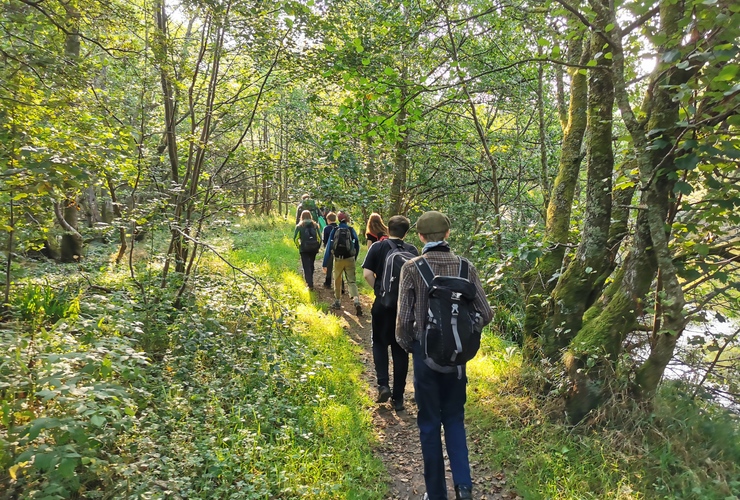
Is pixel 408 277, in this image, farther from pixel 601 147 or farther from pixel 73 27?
pixel 73 27

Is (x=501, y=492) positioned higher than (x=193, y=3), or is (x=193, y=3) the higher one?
(x=193, y=3)

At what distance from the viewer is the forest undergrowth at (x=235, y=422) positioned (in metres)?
2.58

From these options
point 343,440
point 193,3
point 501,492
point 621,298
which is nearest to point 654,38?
point 621,298

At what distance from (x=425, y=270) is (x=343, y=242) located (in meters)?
4.99

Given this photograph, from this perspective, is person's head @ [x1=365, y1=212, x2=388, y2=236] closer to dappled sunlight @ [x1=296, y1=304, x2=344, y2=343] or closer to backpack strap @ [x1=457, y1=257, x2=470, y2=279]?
dappled sunlight @ [x1=296, y1=304, x2=344, y2=343]

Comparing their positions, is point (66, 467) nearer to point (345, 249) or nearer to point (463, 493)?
point (463, 493)

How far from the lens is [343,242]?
8047 millimetres

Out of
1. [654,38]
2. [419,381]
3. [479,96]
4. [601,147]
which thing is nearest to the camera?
[654,38]

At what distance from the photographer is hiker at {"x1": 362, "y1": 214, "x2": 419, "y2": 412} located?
14.5ft

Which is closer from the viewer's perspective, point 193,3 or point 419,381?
point 419,381

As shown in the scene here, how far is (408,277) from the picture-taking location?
327cm

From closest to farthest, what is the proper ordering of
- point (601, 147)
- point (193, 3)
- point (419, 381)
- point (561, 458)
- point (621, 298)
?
point (419, 381), point (561, 458), point (621, 298), point (601, 147), point (193, 3)

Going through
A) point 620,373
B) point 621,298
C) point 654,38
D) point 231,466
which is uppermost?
point 654,38

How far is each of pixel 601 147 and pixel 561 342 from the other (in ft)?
7.29
